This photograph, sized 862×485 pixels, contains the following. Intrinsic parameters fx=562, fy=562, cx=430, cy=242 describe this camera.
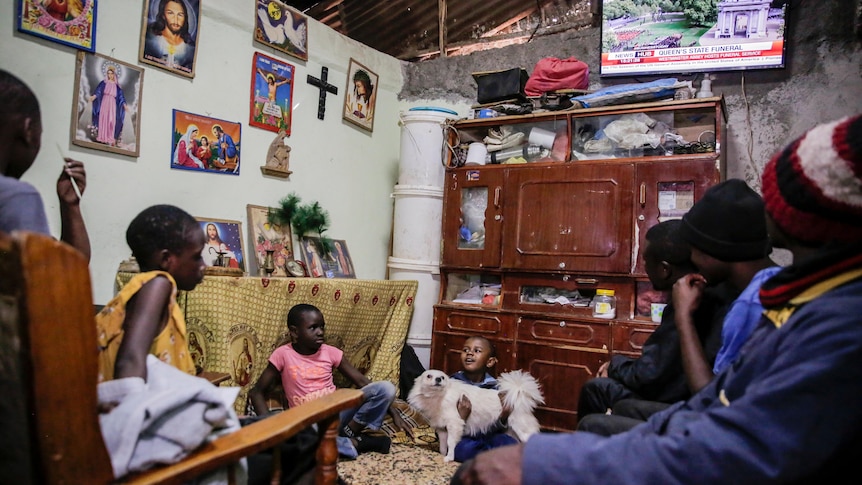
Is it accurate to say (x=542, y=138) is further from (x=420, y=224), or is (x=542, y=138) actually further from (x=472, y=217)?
(x=420, y=224)

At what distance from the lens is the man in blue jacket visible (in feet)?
2.77

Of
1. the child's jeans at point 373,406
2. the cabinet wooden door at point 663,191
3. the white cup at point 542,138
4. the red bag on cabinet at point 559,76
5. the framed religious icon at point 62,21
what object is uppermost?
the red bag on cabinet at point 559,76

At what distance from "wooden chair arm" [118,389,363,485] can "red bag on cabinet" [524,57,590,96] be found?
11.3 feet

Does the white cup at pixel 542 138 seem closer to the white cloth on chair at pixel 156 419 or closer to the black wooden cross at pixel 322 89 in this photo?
the black wooden cross at pixel 322 89

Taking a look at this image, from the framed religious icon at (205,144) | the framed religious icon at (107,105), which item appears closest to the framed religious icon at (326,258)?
the framed religious icon at (205,144)

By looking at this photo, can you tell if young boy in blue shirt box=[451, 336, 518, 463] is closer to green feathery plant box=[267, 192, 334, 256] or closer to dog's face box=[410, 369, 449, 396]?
dog's face box=[410, 369, 449, 396]

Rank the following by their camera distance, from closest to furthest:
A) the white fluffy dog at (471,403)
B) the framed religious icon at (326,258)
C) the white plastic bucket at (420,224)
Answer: the white fluffy dog at (471,403)
the framed religious icon at (326,258)
the white plastic bucket at (420,224)

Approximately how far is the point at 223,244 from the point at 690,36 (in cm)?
368

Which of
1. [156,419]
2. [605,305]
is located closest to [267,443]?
[156,419]

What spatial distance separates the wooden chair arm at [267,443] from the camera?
1.03 meters

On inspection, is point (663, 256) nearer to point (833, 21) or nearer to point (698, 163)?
point (698, 163)

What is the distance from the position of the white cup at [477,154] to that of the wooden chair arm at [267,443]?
3.28 m

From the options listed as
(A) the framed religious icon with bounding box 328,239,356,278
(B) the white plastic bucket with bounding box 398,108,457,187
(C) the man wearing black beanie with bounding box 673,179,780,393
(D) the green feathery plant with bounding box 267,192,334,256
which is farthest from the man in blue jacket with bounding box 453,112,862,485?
(B) the white plastic bucket with bounding box 398,108,457,187

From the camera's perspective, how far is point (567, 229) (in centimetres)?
410
